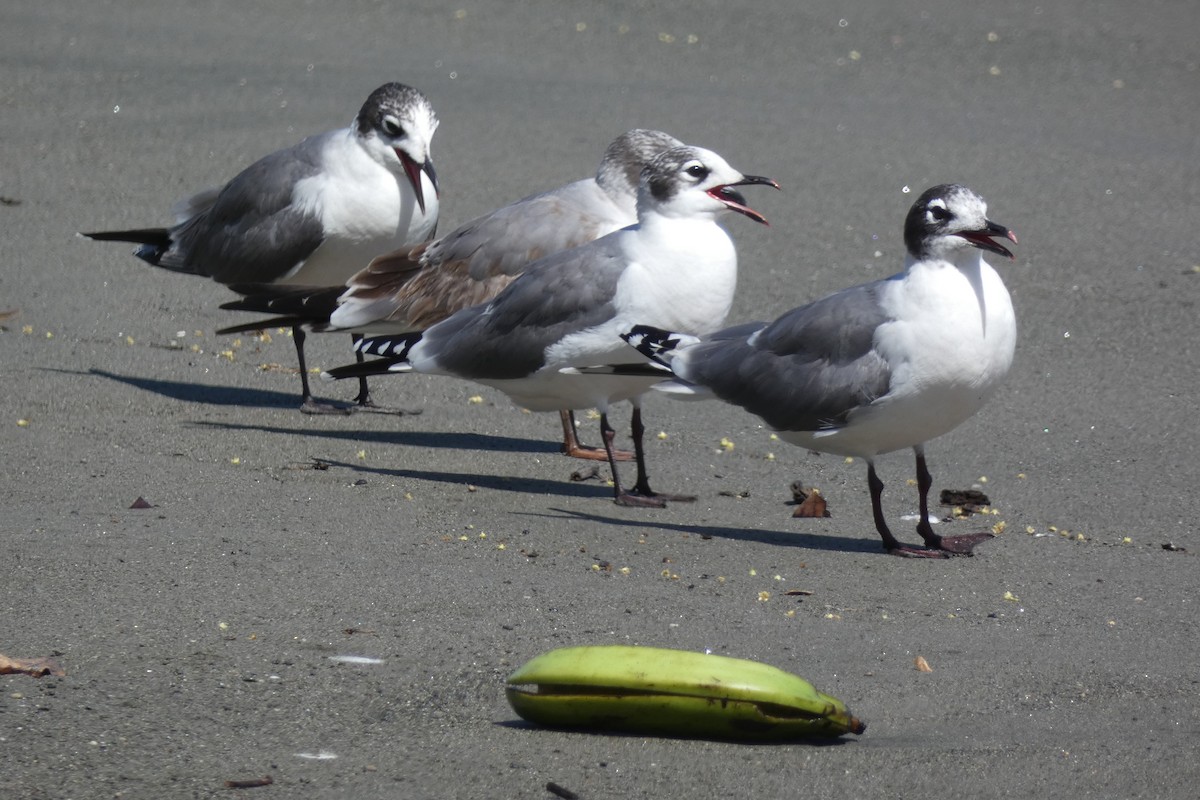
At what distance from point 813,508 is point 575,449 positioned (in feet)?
4.21

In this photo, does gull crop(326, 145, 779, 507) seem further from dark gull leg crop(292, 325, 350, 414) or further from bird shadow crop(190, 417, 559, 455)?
dark gull leg crop(292, 325, 350, 414)

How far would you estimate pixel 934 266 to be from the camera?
5.43 meters

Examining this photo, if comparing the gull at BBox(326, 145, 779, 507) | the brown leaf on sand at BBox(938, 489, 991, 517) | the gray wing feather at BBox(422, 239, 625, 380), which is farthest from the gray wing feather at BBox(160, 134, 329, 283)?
the brown leaf on sand at BBox(938, 489, 991, 517)

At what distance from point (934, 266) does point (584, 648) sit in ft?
7.12

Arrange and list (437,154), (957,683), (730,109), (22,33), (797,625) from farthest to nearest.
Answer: (22,33)
(730,109)
(437,154)
(797,625)
(957,683)

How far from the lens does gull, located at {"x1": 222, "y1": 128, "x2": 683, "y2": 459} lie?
279 inches

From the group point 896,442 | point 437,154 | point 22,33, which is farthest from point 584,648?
point 22,33

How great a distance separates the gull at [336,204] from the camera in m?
7.66

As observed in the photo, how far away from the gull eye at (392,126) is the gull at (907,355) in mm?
2488

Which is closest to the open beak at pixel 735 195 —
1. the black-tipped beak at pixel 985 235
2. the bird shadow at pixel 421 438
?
the black-tipped beak at pixel 985 235

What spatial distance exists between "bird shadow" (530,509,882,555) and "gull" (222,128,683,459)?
1.10 m

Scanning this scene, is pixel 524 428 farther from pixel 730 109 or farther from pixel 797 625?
pixel 730 109

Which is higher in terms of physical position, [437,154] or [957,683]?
[437,154]

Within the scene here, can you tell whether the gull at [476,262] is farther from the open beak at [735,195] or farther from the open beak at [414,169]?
the open beak at [735,195]
